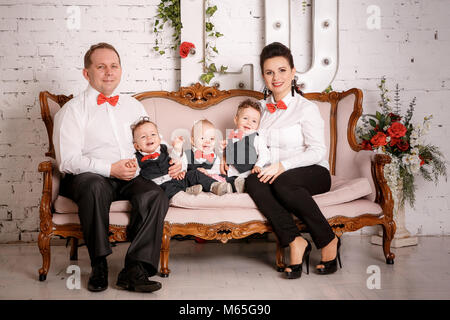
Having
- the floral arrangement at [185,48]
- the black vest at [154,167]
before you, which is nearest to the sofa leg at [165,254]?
the black vest at [154,167]

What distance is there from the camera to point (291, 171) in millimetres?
2705

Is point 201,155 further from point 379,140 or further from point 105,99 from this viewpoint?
point 379,140

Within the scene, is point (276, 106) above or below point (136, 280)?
above

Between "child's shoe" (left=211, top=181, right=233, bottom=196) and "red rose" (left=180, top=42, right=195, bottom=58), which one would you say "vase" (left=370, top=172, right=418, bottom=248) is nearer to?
"child's shoe" (left=211, top=181, right=233, bottom=196)

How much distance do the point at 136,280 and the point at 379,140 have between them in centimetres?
203

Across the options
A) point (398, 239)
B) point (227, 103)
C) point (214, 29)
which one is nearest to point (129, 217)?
point (227, 103)

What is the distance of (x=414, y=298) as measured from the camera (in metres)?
2.22

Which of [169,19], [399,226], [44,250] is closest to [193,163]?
[44,250]

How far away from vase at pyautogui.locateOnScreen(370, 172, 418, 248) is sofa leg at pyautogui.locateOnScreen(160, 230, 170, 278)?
1.78 meters

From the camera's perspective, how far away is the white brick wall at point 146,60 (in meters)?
3.59

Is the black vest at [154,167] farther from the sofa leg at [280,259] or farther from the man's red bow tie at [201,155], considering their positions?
the sofa leg at [280,259]

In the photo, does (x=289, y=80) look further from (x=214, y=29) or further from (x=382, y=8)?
(x=382, y=8)

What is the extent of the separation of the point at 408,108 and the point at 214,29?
1800mm

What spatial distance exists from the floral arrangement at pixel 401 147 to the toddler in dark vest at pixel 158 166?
1.22m
